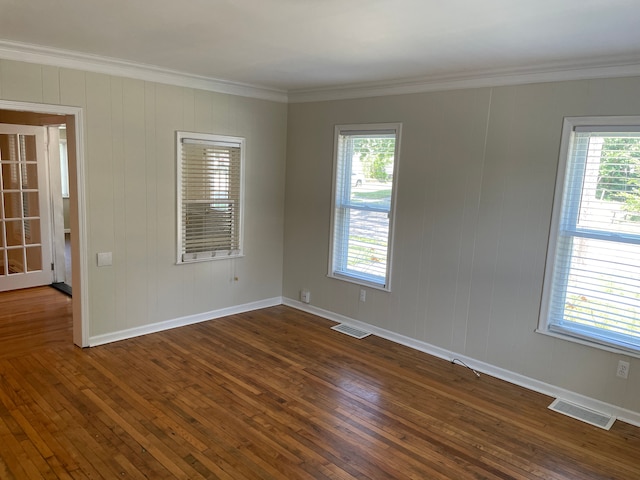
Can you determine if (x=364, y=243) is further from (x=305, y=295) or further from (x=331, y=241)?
(x=305, y=295)

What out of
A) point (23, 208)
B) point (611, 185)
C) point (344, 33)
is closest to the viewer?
point (344, 33)

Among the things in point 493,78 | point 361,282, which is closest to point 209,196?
point 361,282

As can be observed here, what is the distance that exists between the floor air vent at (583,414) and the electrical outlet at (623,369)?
1.04 feet

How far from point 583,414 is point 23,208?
20.5ft

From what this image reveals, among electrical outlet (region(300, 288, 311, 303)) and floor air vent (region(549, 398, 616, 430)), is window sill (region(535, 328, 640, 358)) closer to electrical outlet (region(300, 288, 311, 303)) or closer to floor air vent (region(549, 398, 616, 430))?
floor air vent (region(549, 398, 616, 430))

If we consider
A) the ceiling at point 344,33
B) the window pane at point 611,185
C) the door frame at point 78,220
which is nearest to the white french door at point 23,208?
the door frame at point 78,220

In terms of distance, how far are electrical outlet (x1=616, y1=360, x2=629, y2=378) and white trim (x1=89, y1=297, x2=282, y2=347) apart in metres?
3.57

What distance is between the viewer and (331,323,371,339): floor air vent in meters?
4.75

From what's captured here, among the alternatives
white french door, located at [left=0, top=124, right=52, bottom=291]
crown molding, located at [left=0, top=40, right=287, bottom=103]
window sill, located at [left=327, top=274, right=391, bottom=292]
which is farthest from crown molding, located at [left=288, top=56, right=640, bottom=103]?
white french door, located at [left=0, top=124, right=52, bottom=291]

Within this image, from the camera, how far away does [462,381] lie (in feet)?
12.5

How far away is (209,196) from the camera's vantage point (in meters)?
4.81

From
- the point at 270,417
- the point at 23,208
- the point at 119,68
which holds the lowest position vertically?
the point at 270,417

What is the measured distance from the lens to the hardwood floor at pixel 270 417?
264 cm

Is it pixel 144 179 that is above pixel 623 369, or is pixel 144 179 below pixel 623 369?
above
